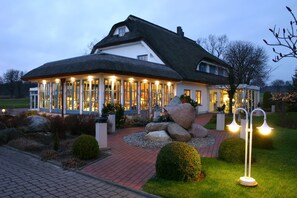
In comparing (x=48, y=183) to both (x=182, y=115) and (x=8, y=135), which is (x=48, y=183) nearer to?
(x=8, y=135)

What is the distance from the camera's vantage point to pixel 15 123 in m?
12.5

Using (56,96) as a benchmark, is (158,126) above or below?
below

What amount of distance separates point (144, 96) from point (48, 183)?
1419cm

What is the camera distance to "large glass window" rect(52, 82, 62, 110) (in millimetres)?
20236

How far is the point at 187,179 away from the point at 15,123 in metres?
9.98

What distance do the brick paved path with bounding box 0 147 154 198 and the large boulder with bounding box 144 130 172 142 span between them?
4.40m

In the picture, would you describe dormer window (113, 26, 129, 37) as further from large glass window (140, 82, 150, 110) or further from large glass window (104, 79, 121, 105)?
large glass window (104, 79, 121, 105)

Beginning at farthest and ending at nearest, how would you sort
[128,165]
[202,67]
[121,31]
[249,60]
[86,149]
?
1. [249,60]
2. [202,67]
3. [121,31]
4. [86,149]
5. [128,165]

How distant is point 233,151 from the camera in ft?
24.6

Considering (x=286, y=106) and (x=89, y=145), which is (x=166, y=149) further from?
(x=286, y=106)

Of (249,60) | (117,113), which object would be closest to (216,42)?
(249,60)

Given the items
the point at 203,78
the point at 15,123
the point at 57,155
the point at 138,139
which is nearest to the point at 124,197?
the point at 57,155

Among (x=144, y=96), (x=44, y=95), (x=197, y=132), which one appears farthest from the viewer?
(x=44, y=95)

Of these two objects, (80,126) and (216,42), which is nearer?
(80,126)
